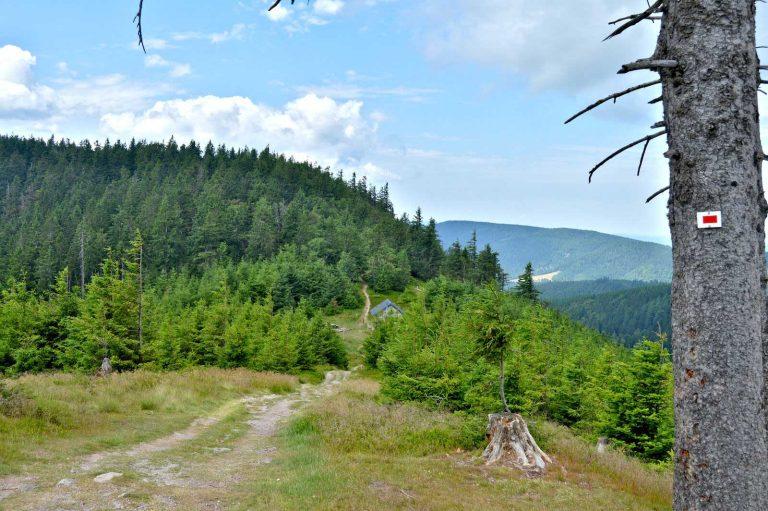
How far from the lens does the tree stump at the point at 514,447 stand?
11289 mm

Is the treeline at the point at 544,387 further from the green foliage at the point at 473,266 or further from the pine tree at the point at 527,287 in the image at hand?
the green foliage at the point at 473,266

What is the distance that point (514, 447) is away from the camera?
38.1ft

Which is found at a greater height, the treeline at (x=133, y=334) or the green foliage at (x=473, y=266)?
the green foliage at (x=473, y=266)

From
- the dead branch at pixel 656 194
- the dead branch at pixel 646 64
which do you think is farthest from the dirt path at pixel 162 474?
the dead branch at pixel 646 64

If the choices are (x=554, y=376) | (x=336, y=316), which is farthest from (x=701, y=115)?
(x=336, y=316)

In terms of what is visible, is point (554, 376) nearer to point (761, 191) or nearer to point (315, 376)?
point (315, 376)

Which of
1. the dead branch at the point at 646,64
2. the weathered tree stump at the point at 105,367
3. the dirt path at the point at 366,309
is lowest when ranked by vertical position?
the dirt path at the point at 366,309

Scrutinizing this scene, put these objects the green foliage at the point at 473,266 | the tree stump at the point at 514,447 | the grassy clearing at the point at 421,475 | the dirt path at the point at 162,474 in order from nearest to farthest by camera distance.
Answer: the dirt path at the point at 162,474 → the grassy clearing at the point at 421,475 → the tree stump at the point at 514,447 → the green foliage at the point at 473,266

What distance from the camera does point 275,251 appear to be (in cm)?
11375

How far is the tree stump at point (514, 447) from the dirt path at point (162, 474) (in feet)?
18.7

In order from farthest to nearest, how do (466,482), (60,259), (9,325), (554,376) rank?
(60,259), (9,325), (554,376), (466,482)

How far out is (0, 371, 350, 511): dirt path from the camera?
7906mm

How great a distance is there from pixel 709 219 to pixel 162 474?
10702 millimetres

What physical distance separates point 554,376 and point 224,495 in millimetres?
22641
